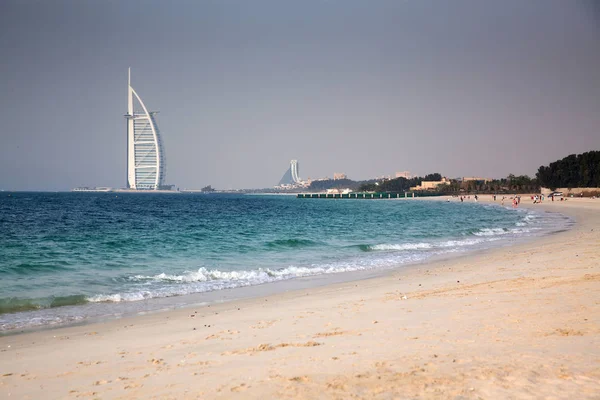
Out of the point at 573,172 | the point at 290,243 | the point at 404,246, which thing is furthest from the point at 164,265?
the point at 573,172

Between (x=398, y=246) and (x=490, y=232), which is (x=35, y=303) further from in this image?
(x=490, y=232)

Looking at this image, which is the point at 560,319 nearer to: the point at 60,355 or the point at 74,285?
the point at 60,355

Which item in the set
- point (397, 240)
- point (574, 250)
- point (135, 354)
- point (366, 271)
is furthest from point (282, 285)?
point (397, 240)

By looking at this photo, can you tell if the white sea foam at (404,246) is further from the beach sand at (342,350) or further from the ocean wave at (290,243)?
the beach sand at (342,350)

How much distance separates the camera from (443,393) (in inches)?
169

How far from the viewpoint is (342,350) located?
588cm

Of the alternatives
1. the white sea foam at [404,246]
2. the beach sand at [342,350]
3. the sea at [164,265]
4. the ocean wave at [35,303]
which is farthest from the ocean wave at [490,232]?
the ocean wave at [35,303]

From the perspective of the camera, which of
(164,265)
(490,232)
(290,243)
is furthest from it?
(490,232)

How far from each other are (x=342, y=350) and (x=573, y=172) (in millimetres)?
147535

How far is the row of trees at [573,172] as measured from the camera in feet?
410

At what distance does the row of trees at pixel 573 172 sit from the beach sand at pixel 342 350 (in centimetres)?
13422

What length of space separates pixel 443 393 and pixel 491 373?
0.74 m

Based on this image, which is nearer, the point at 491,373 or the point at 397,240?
the point at 491,373

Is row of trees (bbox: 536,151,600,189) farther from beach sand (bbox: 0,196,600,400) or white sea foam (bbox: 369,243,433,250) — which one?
beach sand (bbox: 0,196,600,400)
